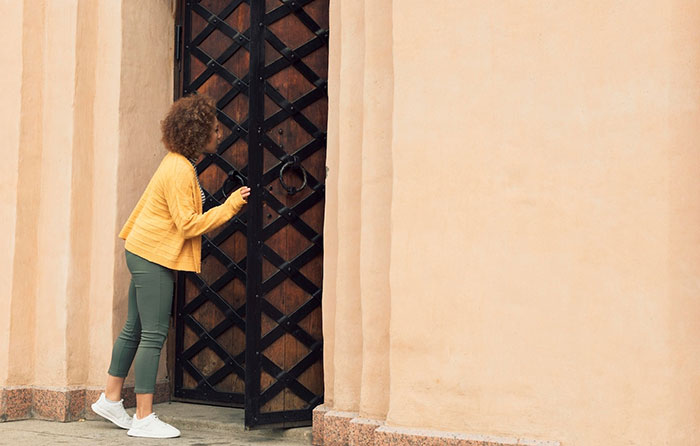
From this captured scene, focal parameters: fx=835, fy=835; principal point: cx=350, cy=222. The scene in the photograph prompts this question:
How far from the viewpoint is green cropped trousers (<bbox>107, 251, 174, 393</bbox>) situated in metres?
5.43

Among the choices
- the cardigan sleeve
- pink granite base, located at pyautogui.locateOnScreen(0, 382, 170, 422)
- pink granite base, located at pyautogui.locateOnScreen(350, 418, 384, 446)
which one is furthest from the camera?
pink granite base, located at pyautogui.locateOnScreen(0, 382, 170, 422)

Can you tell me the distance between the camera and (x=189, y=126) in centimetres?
558

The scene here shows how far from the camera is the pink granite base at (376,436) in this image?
4273 mm

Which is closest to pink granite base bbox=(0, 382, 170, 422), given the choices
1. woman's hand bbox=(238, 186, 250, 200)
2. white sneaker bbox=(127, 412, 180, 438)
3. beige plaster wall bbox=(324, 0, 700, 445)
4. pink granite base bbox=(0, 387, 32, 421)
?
pink granite base bbox=(0, 387, 32, 421)

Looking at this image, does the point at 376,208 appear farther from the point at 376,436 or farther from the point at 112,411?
the point at 112,411

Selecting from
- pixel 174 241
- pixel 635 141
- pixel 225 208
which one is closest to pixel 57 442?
pixel 174 241

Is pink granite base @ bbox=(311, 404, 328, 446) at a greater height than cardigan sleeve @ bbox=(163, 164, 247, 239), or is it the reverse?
cardigan sleeve @ bbox=(163, 164, 247, 239)

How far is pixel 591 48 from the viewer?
14.1 feet

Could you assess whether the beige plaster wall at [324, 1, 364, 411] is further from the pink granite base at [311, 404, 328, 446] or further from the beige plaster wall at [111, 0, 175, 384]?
the beige plaster wall at [111, 0, 175, 384]

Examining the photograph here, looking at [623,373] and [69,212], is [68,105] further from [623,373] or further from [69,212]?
[623,373]

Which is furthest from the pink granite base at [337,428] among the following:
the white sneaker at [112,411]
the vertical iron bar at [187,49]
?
the vertical iron bar at [187,49]

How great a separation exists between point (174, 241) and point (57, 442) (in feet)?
4.77

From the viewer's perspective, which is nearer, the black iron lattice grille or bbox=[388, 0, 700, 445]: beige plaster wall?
bbox=[388, 0, 700, 445]: beige plaster wall

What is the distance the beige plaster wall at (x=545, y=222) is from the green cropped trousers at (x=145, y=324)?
152cm
